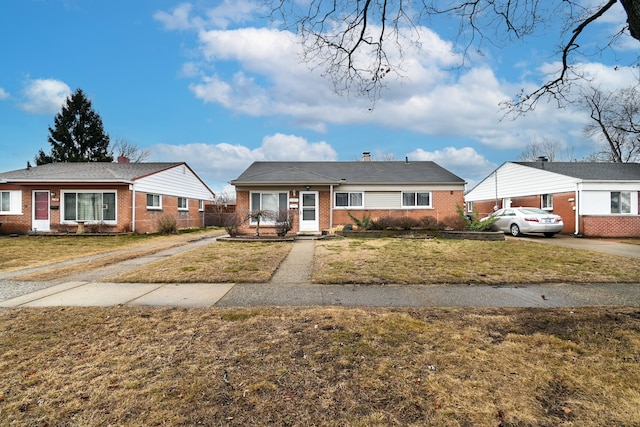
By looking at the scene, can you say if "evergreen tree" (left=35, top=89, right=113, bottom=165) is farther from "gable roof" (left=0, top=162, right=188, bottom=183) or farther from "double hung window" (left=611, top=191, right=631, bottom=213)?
"double hung window" (left=611, top=191, right=631, bottom=213)

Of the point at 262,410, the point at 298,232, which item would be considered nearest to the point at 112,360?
the point at 262,410

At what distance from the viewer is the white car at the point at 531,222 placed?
1634 centimetres

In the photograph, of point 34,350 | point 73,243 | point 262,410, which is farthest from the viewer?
point 73,243

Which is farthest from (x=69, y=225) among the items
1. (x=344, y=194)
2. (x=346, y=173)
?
(x=346, y=173)

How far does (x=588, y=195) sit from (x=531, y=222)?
4244mm

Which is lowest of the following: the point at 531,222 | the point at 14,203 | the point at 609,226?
the point at 609,226

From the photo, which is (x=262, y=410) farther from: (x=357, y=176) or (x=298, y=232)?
(x=357, y=176)

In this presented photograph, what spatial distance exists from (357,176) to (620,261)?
13565 millimetres

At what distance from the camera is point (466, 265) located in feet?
26.9

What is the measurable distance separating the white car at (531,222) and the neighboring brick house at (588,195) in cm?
213

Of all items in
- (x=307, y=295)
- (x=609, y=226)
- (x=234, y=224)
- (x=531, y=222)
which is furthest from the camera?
(x=609, y=226)

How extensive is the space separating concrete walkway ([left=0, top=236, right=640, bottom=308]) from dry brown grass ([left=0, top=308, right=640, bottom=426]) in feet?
2.29

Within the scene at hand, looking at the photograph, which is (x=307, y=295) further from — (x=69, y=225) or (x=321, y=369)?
(x=69, y=225)

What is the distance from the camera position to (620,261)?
8938mm
